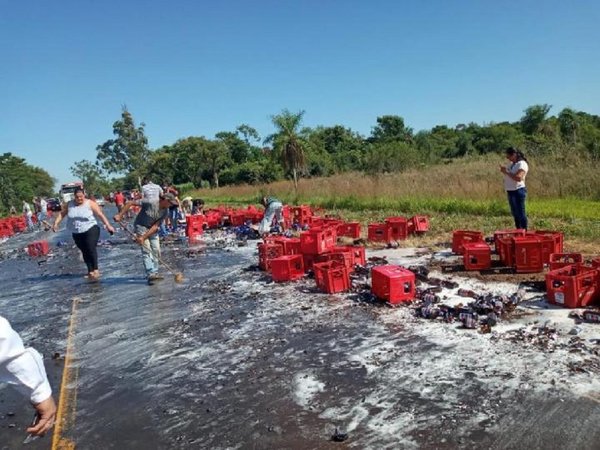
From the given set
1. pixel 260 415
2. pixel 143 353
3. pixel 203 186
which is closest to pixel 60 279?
pixel 143 353

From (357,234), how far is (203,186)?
A: 47.7 meters

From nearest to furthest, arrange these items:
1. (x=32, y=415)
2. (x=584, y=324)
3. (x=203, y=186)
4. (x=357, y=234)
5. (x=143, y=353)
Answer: (x=32, y=415), (x=584, y=324), (x=143, y=353), (x=357, y=234), (x=203, y=186)

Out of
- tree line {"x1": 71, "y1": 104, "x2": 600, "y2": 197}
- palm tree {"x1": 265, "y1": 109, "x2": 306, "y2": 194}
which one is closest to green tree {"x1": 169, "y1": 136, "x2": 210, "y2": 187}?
tree line {"x1": 71, "y1": 104, "x2": 600, "y2": 197}

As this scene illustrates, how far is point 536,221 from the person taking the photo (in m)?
12.0

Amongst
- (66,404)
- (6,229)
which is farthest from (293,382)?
(6,229)

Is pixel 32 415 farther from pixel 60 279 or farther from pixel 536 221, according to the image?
pixel 536 221

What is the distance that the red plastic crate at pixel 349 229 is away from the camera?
491 inches

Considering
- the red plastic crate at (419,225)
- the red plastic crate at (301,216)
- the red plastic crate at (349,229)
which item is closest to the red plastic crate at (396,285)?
the red plastic crate at (419,225)

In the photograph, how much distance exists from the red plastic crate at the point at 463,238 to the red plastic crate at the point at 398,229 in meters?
2.08

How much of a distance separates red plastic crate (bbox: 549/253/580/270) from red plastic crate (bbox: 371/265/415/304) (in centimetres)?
193

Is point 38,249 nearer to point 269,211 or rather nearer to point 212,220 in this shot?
point 212,220

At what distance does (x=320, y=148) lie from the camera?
161ft

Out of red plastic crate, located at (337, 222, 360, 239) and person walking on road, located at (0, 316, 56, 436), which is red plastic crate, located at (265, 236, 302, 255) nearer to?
red plastic crate, located at (337, 222, 360, 239)

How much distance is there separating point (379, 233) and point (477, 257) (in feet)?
12.9
